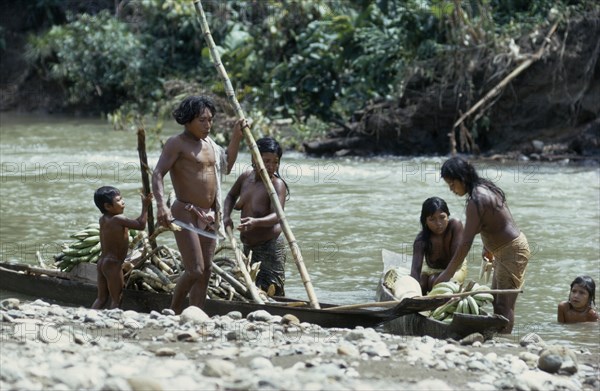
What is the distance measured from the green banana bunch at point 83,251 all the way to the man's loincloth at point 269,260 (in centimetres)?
105

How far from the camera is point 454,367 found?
5.01 meters

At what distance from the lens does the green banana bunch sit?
7.67 meters

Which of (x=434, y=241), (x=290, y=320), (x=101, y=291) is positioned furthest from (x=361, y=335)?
(x=101, y=291)

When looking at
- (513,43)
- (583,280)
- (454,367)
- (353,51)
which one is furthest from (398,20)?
(454,367)

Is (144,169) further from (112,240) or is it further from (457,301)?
(457,301)

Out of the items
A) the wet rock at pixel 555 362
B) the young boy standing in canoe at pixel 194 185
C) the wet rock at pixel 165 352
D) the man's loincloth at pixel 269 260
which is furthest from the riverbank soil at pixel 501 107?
the wet rock at pixel 165 352

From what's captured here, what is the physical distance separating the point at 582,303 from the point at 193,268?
287cm

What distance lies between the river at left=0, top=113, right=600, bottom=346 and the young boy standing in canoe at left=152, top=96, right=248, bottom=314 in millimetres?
2082

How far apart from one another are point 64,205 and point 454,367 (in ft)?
28.5

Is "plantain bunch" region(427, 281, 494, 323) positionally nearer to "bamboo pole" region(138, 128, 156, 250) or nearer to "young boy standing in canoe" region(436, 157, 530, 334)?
"young boy standing in canoe" region(436, 157, 530, 334)

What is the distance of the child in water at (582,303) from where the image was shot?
7328 mm

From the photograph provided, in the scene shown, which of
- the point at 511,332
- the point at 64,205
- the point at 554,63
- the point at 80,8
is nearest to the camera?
the point at 511,332

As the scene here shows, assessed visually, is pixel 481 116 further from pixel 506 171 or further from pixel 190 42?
pixel 190 42

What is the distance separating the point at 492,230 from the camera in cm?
657
